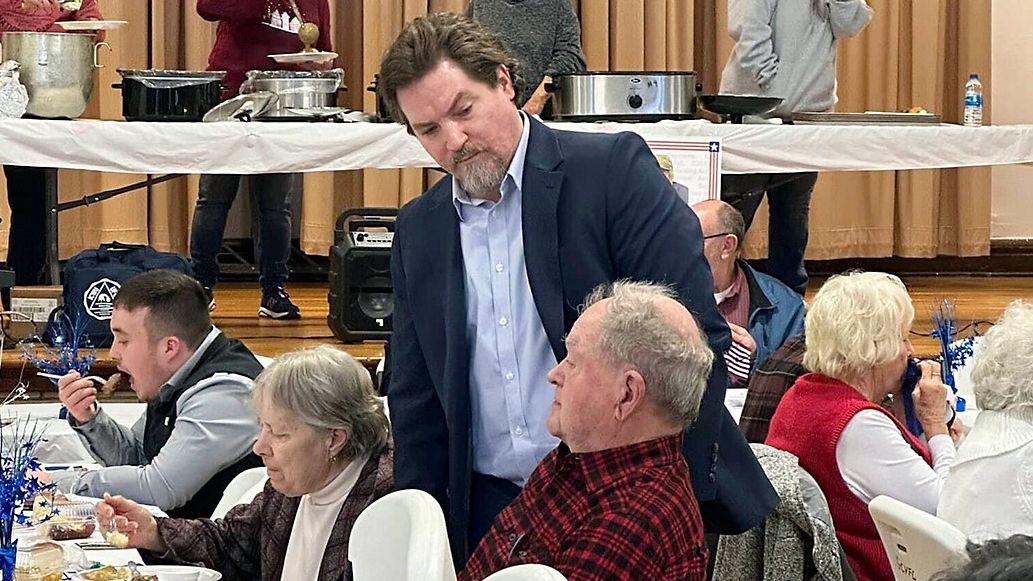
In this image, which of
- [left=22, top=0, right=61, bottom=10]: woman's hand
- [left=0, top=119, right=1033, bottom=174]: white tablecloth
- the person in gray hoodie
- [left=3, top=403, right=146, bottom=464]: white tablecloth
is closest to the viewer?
[left=3, top=403, right=146, bottom=464]: white tablecloth

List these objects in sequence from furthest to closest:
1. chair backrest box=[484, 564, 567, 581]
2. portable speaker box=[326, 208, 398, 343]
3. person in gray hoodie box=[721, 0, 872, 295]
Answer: person in gray hoodie box=[721, 0, 872, 295] → portable speaker box=[326, 208, 398, 343] → chair backrest box=[484, 564, 567, 581]

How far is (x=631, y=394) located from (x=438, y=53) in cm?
54

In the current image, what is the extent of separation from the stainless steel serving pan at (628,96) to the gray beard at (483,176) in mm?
2908

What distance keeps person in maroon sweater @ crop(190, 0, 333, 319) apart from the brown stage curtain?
1.49 m

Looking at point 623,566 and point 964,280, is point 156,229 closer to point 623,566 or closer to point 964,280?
point 964,280

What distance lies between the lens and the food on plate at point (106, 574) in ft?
7.64

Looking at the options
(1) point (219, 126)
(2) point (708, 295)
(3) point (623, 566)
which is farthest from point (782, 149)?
(3) point (623, 566)

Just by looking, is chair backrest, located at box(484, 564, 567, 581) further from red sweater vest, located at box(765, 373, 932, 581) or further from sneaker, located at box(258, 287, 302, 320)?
sneaker, located at box(258, 287, 302, 320)

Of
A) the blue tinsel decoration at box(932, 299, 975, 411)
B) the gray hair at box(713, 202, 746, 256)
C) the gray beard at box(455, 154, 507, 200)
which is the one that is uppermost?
the gray beard at box(455, 154, 507, 200)

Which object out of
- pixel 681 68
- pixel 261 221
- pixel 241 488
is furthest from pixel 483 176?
pixel 681 68

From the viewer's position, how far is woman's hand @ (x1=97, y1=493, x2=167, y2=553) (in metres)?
2.68

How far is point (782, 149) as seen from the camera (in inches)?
200

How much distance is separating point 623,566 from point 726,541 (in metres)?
0.78

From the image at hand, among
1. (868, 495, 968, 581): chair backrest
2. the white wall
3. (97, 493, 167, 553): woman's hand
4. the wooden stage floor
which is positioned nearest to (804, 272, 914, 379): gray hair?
(868, 495, 968, 581): chair backrest
